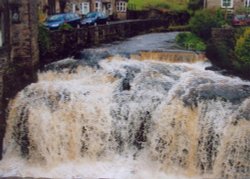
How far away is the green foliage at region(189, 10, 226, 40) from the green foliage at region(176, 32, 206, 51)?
44 cm

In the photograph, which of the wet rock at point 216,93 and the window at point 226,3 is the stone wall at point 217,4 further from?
the wet rock at point 216,93

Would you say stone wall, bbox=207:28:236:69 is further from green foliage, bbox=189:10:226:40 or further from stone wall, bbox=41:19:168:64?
stone wall, bbox=41:19:168:64

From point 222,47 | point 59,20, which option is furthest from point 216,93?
point 59,20

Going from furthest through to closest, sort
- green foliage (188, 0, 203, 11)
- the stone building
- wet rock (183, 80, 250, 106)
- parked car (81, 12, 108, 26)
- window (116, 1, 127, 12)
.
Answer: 1. window (116, 1, 127, 12)
2. green foliage (188, 0, 203, 11)
3. parked car (81, 12, 108, 26)
4. the stone building
5. wet rock (183, 80, 250, 106)

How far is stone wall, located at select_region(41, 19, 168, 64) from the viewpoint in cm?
2906

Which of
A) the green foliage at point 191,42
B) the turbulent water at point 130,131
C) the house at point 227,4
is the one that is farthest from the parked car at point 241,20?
the turbulent water at point 130,131

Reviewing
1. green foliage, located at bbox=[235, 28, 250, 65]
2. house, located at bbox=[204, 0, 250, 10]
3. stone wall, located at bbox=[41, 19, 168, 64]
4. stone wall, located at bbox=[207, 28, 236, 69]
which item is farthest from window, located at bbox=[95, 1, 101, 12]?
green foliage, located at bbox=[235, 28, 250, 65]

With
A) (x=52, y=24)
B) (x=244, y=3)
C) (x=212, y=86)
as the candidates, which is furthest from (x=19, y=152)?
(x=244, y=3)

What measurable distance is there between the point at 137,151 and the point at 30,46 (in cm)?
750

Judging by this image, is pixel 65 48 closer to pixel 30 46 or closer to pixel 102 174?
pixel 30 46

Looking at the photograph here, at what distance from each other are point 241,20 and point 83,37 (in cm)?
1008

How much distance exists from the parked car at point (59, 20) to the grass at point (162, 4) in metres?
18.4

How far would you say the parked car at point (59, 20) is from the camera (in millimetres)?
34672

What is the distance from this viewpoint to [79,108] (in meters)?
22.9
